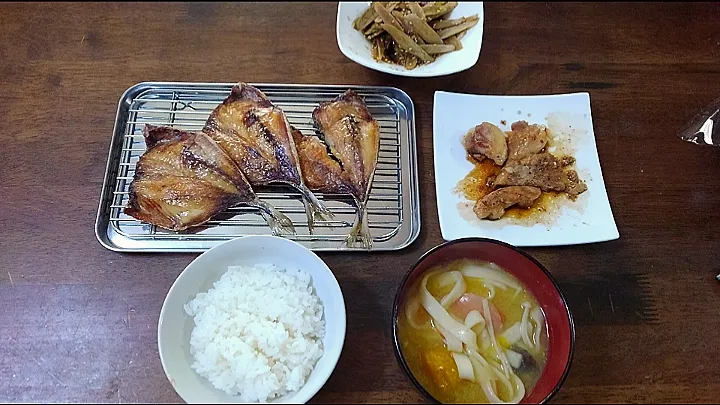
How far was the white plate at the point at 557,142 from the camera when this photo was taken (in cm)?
159

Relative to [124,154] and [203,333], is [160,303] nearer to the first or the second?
[203,333]

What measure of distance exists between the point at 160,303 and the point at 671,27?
6.58 feet

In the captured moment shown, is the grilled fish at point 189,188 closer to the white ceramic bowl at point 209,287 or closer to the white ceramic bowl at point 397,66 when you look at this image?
the white ceramic bowl at point 209,287

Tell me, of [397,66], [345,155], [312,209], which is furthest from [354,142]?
[397,66]

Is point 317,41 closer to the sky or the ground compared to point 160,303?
closer to the sky

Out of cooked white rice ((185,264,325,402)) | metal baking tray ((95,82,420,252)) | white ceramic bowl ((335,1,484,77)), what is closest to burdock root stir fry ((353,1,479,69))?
white ceramic bowl ((335,1,484,77))

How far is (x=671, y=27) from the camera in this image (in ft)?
6.95

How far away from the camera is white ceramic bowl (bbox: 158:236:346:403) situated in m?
1.27

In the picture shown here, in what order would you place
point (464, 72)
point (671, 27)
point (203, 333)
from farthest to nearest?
point (671, 27) → point (464, 72) → point (203, 333)

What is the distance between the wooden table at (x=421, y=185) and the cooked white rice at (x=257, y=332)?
0.45ft

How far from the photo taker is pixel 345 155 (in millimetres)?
1650

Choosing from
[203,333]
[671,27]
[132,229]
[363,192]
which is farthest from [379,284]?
[671,27]

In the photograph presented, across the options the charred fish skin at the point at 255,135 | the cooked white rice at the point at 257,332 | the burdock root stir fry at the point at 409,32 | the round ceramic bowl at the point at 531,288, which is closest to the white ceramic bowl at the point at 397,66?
the burdock root stir fry at the point at 409,32

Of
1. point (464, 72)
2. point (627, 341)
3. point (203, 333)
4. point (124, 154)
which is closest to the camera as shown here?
point (203, 333)
